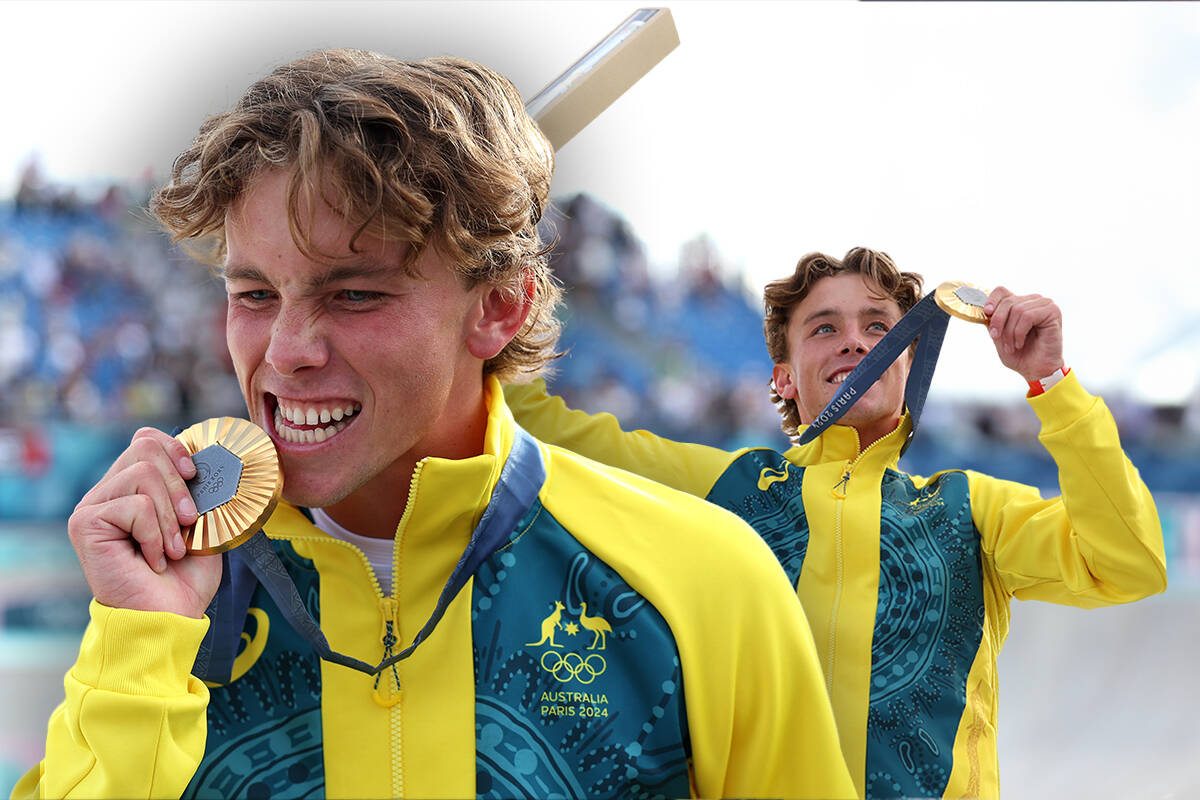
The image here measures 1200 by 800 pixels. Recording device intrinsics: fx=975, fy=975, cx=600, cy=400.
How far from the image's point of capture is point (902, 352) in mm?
1562

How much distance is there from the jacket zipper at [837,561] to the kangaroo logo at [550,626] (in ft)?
1.81

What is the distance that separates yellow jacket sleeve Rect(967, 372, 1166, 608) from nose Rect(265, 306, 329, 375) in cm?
112

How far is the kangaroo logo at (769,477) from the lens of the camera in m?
1.74

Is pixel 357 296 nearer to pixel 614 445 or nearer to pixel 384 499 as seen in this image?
pixel 384 499

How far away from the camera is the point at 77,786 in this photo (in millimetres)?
969

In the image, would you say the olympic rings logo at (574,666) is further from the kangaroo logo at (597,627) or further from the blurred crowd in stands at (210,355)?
the blurred crowd in stands at (210,355)

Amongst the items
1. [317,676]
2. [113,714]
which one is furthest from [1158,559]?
[113,714]

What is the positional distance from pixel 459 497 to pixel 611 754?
347 millimetres

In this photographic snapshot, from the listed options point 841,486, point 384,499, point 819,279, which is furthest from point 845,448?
point 384,499

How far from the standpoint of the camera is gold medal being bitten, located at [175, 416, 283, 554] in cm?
103

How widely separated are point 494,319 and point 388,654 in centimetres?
45

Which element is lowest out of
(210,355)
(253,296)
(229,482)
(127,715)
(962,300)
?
(127,715)

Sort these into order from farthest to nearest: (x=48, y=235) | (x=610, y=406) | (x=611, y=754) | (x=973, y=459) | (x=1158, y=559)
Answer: (x=48, y=235)
(x=973, y=459)
(x=610, y=406)
(x=1158, y=559)
(x=611, y=754)

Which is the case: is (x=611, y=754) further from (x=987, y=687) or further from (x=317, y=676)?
(x=987, y=687)
